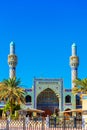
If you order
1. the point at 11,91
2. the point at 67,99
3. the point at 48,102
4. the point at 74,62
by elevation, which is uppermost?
the point at 74,62

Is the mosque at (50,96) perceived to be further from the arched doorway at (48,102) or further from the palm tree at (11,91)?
the palm tree at (11,91)

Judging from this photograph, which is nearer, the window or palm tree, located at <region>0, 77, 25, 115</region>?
palm tree, located at <region>0, 77, 25, 115</region>

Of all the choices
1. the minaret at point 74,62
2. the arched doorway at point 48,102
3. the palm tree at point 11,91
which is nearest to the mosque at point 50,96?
the arched doorway at point 48,102

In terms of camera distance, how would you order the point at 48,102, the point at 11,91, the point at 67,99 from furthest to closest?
the point at 48,102 < the point at 67,99 < the point at 11,91

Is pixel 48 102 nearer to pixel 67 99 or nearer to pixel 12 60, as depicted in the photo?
pixel 67 99

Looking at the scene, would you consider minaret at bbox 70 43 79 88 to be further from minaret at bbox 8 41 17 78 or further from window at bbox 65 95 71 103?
minaret at bbox 8 41 17 78

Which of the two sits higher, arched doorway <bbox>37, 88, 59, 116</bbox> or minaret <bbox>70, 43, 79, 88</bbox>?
minaret <bbox>70, 43, 79, 88</bbox>

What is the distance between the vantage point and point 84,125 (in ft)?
75.0

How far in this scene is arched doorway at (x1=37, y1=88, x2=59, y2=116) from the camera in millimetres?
69688

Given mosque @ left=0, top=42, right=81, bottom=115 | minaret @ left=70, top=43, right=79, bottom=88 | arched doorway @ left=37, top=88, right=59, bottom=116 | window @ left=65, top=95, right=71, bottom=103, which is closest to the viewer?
mosque @ left=0, top=42, right=81, bottom=115

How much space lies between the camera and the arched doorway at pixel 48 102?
69688 mm

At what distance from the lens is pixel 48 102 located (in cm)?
7044

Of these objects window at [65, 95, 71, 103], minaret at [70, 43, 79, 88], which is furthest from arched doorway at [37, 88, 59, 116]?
minaret at [70, 43, 79, 88]

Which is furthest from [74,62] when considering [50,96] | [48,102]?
[48,102]
